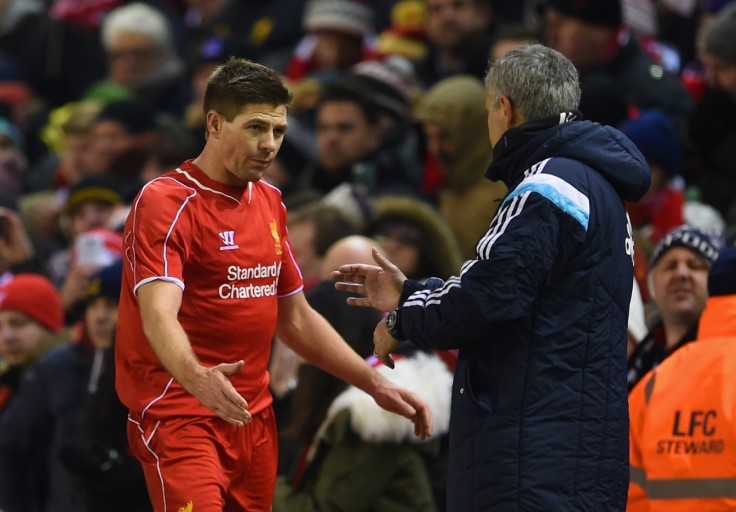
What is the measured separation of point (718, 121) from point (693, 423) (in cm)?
368

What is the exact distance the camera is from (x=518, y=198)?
4547mm

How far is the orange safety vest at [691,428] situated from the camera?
17.8 feet

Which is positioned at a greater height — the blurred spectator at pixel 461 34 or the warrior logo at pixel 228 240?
the blurred spectator at pixel 461 34

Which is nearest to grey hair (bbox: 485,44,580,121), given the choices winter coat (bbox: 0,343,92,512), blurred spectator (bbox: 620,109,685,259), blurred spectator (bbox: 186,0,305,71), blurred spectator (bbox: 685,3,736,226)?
blurred spectator (bbox: 620,109,685,259)

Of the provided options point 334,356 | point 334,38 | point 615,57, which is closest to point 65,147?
point 334,38

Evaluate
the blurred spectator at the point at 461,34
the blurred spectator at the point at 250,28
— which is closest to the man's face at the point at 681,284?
the blurred spectator at the point at 461,34

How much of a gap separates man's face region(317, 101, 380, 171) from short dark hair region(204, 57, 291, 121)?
4.62 meters

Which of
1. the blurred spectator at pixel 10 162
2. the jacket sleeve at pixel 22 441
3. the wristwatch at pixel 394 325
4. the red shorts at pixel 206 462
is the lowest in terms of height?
the jacket sleeve at pixel 22 441

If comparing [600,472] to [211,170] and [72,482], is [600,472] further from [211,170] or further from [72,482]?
[72,482]

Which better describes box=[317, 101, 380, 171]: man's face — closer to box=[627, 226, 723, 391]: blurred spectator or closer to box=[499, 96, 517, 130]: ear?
box=[627, 226, 723, 391]: blurred spectator

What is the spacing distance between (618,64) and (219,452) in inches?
203

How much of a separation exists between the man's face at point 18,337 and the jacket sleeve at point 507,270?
15.0 feet

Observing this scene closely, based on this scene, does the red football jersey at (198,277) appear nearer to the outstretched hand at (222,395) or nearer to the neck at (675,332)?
the outstretched hand at (222,395)

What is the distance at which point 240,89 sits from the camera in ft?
16.2
